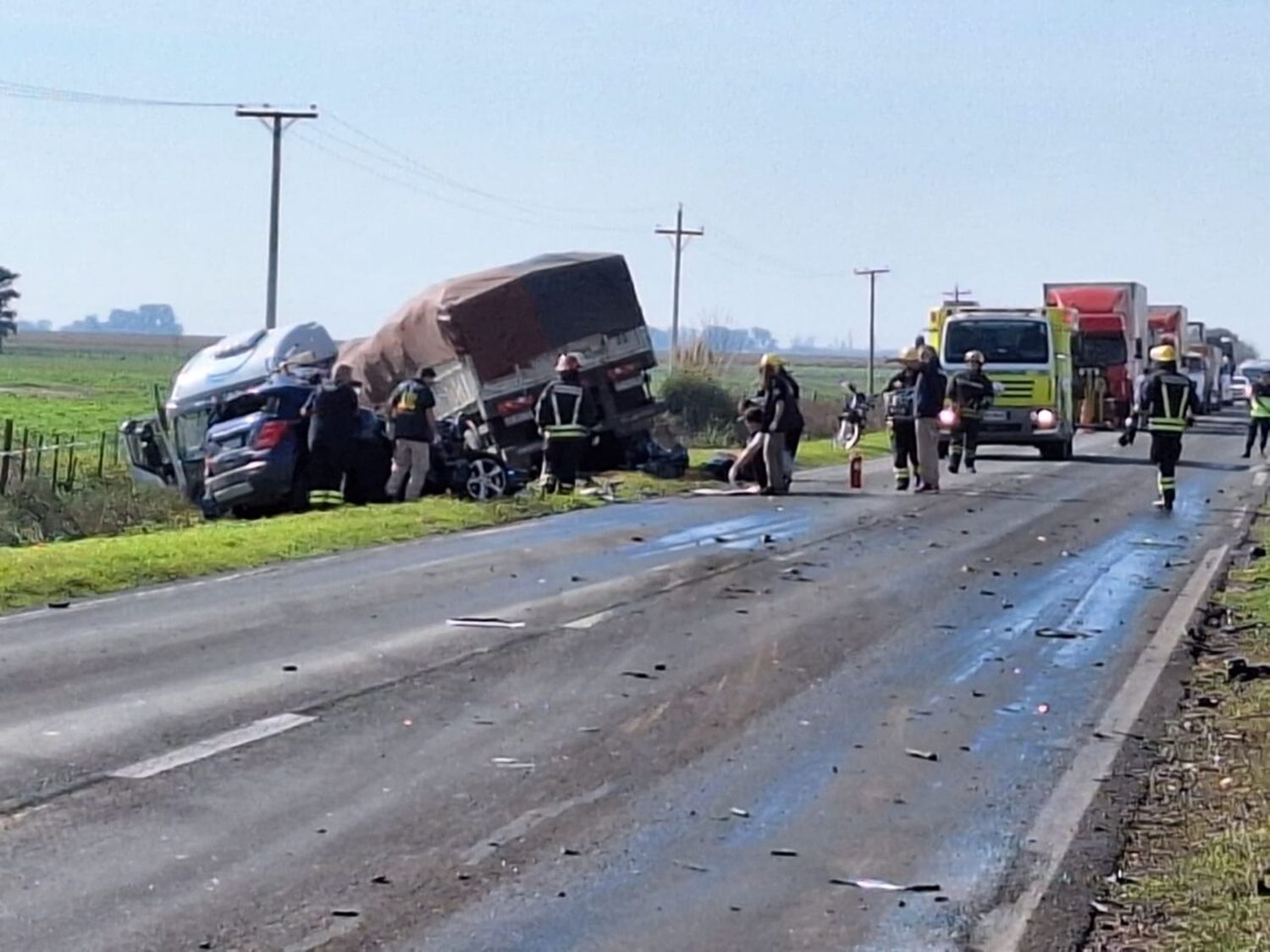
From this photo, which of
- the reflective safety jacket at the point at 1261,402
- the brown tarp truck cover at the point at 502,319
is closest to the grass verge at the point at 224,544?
the brown tarp truck cover at the point at 502,319

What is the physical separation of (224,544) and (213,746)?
30.7 feet

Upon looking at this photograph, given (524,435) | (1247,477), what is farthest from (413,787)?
(1247,477)

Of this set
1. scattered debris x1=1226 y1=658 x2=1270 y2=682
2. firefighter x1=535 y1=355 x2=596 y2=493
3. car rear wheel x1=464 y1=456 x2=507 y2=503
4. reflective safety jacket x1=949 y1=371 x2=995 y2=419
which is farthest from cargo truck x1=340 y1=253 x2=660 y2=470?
scattered debris x1=1226 y1=658 x2=1270 y2=682

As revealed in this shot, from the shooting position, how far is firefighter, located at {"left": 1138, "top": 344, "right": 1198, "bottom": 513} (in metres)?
23.0

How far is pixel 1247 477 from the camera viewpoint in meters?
32.2

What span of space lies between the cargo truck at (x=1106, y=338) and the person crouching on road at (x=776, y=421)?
902 inches

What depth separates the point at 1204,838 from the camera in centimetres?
798

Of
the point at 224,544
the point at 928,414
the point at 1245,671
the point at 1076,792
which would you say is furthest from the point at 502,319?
the point at 1076,792

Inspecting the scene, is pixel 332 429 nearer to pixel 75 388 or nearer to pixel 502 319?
pixel 502 319

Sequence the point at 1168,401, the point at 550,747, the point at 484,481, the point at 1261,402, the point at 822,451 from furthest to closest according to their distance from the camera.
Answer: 1. the point at 822,451
2. the point at 1261,402
3. the point at 484,481
4. the point at 1168,401
5. the point at 550,747

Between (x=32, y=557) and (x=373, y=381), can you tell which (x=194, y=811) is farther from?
(x=373, y=381)

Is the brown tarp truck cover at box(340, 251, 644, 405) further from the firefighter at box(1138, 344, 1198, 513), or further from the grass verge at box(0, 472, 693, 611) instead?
the firefighter at box(1138, 344, 1198, 513)

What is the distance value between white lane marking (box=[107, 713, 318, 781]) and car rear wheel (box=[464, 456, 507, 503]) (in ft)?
46.9

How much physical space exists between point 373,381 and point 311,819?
71.3ft
